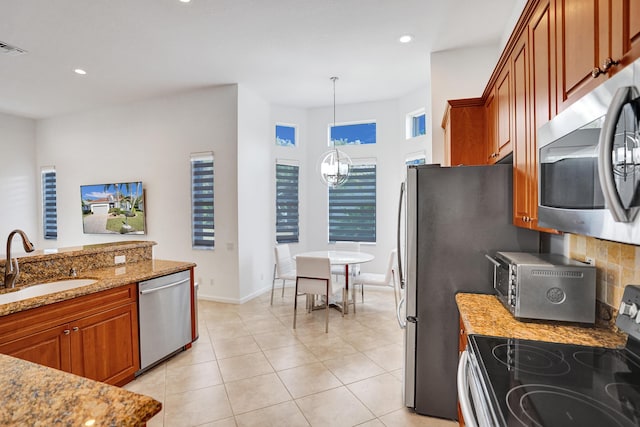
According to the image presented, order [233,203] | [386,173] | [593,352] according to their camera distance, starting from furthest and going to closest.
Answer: [386,173] → [233,203] → [593,352]

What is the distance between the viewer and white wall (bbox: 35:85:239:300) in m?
4.74

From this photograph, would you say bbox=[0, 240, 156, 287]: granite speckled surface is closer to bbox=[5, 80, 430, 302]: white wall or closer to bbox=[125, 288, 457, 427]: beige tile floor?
bbox=[125, 288, 457, 427]: beige tile floor

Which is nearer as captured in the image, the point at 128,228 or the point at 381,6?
the point at 381,6

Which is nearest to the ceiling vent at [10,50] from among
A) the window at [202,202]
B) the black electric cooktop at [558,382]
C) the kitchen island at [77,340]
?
the window at [202,202]

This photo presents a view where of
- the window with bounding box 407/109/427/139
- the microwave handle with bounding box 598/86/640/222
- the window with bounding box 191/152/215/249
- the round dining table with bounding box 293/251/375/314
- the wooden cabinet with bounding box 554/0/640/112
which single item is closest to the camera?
the microwave handle with bounding box 598/86/640/222

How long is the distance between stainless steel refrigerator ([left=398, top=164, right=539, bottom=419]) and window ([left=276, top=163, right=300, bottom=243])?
3.77 metres

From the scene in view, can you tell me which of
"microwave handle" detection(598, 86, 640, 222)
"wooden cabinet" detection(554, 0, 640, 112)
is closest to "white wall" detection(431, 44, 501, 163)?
"wooden cabinet" detection(554, 0, 640, 112)

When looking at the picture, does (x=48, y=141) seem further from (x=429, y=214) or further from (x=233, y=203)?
(x=429, y=214)

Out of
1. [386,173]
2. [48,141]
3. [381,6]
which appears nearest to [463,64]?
[381,6]

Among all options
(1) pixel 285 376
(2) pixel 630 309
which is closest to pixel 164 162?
(1) pixel 285 376

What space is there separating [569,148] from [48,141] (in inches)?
318

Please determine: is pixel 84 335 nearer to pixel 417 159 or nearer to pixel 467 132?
pixel 467 132

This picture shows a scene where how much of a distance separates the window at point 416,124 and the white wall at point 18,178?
723 cm

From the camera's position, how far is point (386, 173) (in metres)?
5.50
